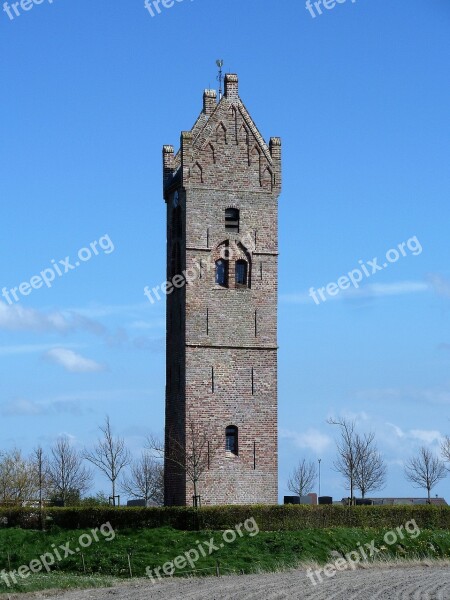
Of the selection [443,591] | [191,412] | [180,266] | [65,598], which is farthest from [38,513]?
[443,591]

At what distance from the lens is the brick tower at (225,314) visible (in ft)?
164

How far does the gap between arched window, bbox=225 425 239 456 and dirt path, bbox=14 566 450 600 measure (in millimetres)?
12461

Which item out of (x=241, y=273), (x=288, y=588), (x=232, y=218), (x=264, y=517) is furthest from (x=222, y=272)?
(x=288, y=588)

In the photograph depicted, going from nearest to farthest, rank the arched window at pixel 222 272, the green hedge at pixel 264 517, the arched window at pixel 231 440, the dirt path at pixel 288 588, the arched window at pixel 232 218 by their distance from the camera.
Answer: the dirt path at pixel 288 588
the green hedge at pixel 264 517
the arched window at pixel 231 440
the arched window at pixel 222 272
the arched window at pixel 232 218

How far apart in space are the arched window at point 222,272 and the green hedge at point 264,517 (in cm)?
977

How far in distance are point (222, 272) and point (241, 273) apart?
0.86 m

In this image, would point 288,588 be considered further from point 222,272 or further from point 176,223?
A: point 176,223

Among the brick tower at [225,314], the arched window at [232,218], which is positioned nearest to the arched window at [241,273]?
the brick tower at [225,314]

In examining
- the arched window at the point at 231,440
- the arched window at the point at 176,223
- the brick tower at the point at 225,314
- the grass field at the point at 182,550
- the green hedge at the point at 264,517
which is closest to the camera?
the grass field at the point at 182,550

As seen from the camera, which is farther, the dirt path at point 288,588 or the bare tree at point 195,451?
the bare tree at point 195,451

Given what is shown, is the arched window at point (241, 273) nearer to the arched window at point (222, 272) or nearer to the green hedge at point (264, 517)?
the arched window at point (222, 272)

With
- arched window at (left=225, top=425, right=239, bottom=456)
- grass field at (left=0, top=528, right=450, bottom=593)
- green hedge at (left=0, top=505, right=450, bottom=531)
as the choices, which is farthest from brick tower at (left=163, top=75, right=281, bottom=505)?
grass field at (left=0, top=528, right=450, bottom=593)

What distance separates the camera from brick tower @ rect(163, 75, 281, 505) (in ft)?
164

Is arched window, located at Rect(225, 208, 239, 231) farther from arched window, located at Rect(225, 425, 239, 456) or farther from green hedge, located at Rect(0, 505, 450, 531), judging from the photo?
green hedge, located at Rect(0, 505, 450, 531)
